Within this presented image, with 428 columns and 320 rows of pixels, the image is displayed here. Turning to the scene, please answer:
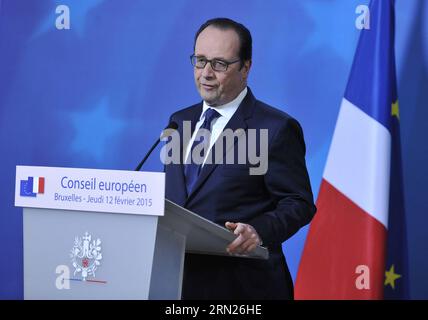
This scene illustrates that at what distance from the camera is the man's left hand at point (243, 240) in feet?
5.86

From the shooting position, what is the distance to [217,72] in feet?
8.28

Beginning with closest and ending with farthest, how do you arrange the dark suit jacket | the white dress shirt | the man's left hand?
the man's left hand, the dark suit jacket, the white dress shirt

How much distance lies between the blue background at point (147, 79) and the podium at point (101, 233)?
75.8 inches

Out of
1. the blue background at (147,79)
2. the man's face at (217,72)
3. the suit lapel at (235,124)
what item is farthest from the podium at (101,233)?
the blue background at (147,79)

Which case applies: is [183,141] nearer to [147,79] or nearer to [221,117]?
[221,117]

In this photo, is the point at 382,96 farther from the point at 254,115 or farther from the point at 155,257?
the point at 155,257

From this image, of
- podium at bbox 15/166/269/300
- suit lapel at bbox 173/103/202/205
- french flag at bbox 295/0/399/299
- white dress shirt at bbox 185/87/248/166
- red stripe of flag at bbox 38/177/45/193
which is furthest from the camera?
french flag at bbox 295/0/399/299

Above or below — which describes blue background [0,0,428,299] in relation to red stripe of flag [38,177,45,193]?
above

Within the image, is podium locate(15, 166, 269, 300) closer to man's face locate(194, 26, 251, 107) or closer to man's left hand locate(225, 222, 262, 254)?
man's left hand locate(225, 222, 262, 254)

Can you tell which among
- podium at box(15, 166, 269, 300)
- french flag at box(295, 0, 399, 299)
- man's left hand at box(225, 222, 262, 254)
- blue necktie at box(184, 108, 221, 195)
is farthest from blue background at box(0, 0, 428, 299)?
podium at box(15, 166, 269, 300)

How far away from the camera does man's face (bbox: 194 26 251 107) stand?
99.0 inches

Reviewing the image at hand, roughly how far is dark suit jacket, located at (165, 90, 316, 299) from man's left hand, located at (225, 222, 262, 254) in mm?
245

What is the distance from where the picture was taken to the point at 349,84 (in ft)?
10.5

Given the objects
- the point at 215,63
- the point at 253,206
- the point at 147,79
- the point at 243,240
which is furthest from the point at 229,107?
the point at 147,79
